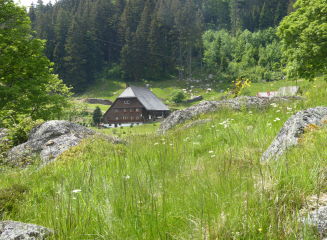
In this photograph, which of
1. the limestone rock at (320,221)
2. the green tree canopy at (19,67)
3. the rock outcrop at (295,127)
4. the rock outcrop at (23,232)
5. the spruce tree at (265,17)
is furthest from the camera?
the spruce tree at (265,17)

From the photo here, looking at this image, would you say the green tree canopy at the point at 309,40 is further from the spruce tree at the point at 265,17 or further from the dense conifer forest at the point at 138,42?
the spruce tree at the point at 265,17

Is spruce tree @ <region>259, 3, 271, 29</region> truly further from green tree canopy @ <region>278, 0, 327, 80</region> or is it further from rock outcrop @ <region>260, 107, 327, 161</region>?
rock outcrop @ <region>260, 107, 327, 161</region>

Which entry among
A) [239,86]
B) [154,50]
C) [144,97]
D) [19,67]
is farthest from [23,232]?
[154,50]

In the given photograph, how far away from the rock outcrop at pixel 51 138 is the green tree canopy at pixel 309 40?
16.2 m

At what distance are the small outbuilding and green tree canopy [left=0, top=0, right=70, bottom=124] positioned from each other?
109ft

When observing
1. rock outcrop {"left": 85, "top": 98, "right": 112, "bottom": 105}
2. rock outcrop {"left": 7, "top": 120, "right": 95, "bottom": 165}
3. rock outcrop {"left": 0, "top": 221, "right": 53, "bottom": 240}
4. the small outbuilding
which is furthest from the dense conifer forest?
rock outcrop {"left": 0, "top": 221, "right": 53, "bottom": 240}

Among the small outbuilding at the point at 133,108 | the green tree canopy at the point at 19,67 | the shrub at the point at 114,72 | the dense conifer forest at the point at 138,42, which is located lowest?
the small outbuilding at the point at 133,108

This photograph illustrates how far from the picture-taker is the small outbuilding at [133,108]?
5156 cm

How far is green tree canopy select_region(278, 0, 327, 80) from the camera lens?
16.5 meters

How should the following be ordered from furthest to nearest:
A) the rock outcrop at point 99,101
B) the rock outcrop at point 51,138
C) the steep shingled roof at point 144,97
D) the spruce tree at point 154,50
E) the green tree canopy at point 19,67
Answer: the spruce tree at point 154,50, the rock outcrop at point 99,101, the steep shingled roof at point 144,97, the green tree canopy at point 19,67, the rock outcrop at point 51,138

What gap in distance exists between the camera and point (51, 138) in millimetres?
6652

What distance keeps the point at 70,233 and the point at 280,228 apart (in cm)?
154

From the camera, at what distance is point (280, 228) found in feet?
5.09

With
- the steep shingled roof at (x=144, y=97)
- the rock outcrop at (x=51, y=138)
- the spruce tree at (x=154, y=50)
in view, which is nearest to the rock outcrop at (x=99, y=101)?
the steep shingled roof at (x=144, y=97)
